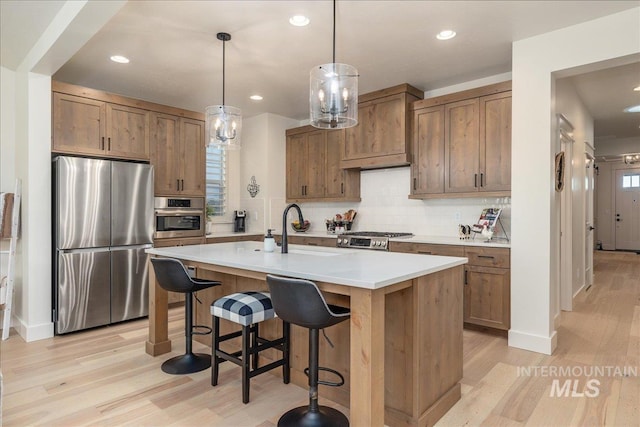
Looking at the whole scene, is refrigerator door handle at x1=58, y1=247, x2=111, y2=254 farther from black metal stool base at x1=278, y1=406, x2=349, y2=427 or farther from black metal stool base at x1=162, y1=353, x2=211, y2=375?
black metal stool base at x1=278, y1=406, x2=349, y2=427

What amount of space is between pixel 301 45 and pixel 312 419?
2.95m

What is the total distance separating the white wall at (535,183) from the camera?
3213 mm

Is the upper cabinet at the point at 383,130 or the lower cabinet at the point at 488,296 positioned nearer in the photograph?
the lower cabinet at the point at 488,296

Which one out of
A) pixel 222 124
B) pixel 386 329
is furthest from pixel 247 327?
pixel 222 124

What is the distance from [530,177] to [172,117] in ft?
12.9

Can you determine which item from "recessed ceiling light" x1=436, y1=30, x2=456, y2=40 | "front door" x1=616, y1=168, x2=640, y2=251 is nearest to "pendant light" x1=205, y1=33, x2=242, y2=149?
"recessed ceiling light" x1=436, y1=30, x2=456, y2=40

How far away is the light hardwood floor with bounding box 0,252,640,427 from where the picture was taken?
2.24 metres

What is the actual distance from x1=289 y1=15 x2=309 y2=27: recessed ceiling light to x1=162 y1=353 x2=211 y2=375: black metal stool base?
2.71 meters

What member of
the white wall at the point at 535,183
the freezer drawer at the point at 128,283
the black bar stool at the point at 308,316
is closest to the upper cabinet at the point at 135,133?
A: the freezer drawer at the point at 128,283

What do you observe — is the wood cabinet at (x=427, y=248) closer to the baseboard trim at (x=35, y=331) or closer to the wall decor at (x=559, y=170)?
the wall decor at (x=559, y=170)

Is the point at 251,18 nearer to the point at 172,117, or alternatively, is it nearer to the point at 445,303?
the point at 172,117

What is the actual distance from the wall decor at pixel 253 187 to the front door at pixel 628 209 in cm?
942

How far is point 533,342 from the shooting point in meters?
3.29
